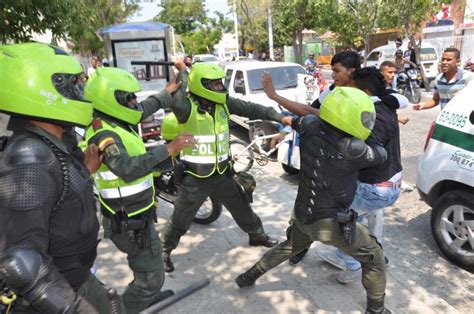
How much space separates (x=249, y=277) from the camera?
3.17 meters

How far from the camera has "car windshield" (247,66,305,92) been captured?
9.10 meters

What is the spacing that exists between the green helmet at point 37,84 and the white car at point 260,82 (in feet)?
22.7

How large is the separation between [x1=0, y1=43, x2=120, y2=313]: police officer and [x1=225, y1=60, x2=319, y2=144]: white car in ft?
22.6

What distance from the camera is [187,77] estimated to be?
11.5 feet

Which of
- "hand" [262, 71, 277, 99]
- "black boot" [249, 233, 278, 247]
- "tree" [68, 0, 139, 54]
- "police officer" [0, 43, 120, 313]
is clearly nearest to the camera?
"police officer" [0, 43, 120, 313]

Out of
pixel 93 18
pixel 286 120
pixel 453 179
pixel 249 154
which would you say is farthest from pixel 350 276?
pixel 93 18

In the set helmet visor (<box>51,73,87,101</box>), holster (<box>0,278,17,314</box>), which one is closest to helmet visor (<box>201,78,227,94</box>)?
helmet visor (<box>51,73,87,101</box>)

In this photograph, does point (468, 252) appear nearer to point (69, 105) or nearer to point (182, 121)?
point (182, 121)

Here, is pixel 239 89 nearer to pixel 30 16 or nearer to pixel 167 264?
pixel 30 16

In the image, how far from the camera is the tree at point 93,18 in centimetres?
429

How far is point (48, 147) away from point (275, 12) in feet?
93.8

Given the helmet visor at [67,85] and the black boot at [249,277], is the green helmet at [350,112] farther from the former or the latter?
the helmet visor at [67,85]

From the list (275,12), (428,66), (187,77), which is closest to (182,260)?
(187,77)

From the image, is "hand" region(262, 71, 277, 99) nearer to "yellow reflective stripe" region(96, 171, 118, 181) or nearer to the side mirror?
"yellow reflective stripe" region(96, 171, 118, 181)
